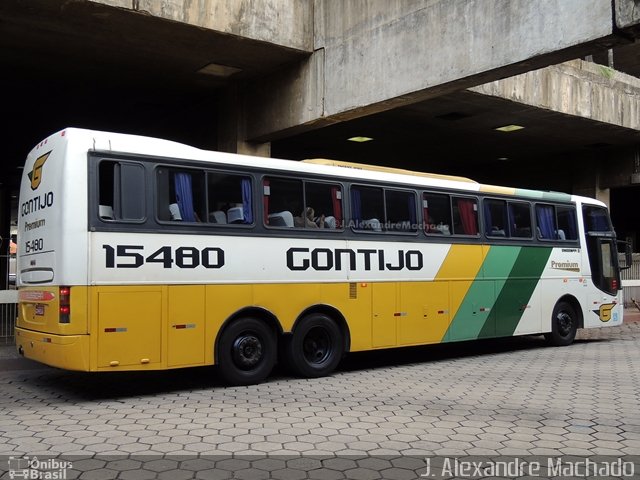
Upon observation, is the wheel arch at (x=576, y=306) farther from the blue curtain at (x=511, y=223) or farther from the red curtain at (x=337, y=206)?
the red curtain at (x=337, y=206)

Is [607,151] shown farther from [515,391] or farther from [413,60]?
[515,391]

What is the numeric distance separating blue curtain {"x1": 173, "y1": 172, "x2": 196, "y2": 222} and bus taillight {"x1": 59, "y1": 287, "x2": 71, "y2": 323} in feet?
5.47

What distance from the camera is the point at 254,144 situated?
49.2 ft

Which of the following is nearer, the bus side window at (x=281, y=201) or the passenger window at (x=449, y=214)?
the bus side window at (x=281, y=201)

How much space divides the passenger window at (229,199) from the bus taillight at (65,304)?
1.98 meters

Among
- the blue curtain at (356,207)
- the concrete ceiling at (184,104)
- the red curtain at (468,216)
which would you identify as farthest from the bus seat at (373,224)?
the concrete ceiling at (184,104)

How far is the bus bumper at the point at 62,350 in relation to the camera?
712cm

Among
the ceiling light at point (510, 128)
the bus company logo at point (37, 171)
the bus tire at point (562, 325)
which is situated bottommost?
the bus tire at point (562, 325)

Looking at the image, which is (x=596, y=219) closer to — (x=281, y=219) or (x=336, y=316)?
(x=336, y=316)

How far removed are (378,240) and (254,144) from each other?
5.97 metres

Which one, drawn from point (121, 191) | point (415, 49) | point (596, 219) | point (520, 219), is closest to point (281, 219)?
point (121, 191)

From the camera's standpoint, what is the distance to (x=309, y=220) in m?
9.30

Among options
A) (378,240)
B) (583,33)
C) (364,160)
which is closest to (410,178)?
(378,240)

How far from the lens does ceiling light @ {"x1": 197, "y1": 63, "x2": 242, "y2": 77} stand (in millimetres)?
13624
